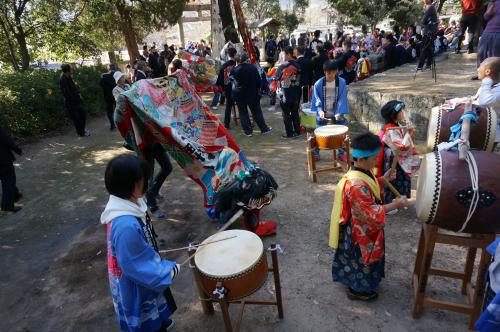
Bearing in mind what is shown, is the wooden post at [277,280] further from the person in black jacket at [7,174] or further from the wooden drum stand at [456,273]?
the person in black jacket at [7,174]

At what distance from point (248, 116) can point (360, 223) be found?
224 inches

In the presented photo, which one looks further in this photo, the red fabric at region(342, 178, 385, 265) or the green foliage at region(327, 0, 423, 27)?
the green foliage at region(327, 0, 423, 27)

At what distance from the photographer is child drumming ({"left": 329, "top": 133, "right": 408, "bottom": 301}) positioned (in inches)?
108

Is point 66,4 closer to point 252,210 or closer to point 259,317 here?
point 252,210

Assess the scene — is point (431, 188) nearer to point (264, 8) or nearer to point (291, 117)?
point (291, 117)

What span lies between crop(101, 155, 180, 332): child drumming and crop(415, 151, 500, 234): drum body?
5.78ft

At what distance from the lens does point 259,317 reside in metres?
3.15

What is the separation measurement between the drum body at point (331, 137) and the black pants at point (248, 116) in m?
2.92

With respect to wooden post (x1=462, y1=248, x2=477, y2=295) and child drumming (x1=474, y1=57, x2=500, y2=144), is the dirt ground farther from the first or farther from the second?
child drumming (x1=474, y1=57, x2=500, y2=144)

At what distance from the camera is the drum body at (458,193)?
227 cm

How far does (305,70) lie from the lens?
28.6 ft

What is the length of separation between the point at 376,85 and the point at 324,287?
6244 millimetres

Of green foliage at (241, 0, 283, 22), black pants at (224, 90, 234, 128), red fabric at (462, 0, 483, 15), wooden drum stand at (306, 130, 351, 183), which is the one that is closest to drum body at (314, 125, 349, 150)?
wooden drum stand at (306, 130, 351, 183)

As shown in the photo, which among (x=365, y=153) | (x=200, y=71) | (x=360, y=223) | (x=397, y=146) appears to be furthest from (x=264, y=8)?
(x=360, y=223)
